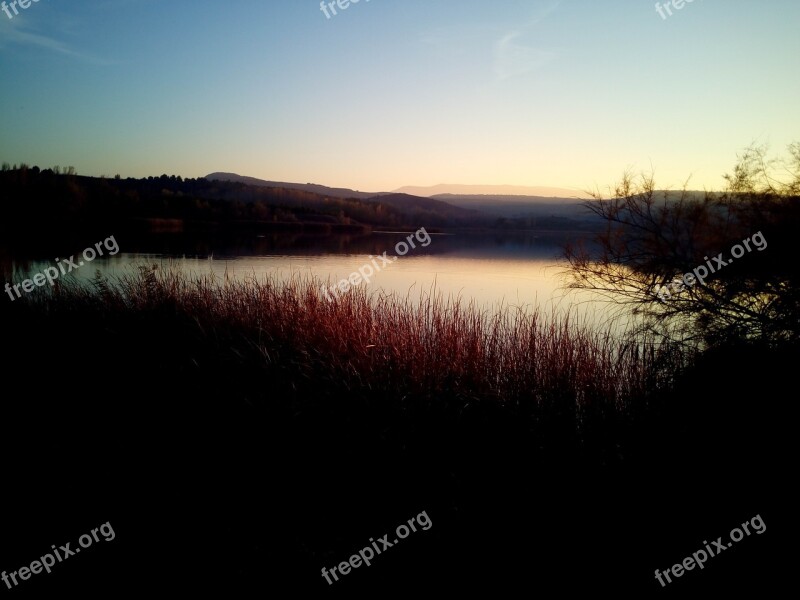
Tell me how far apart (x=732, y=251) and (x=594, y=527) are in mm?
5733

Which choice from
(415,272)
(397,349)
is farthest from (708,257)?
(415,272)

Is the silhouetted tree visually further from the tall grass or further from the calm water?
the calm water

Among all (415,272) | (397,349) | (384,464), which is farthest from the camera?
(415,272)

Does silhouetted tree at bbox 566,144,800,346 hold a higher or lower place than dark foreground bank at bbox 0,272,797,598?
higher

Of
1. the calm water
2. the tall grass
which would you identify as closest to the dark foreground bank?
the tall grass

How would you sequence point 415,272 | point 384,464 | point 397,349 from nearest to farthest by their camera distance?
point 384,464
point 397,349
point 415,272

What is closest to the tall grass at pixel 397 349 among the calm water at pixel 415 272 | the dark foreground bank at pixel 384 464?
the dark foreground bank at pixel 384 464

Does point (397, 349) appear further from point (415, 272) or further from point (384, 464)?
point (415, 272)

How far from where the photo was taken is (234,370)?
707 cm

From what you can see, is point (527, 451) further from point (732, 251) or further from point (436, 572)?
point (732, 251)

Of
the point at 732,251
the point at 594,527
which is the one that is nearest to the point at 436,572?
the point at 594,527

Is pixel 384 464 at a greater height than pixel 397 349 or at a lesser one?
lesser

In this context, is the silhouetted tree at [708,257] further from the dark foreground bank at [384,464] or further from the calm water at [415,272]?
the calm water at [415,272]

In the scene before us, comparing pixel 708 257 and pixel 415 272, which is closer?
pixel 708 257
